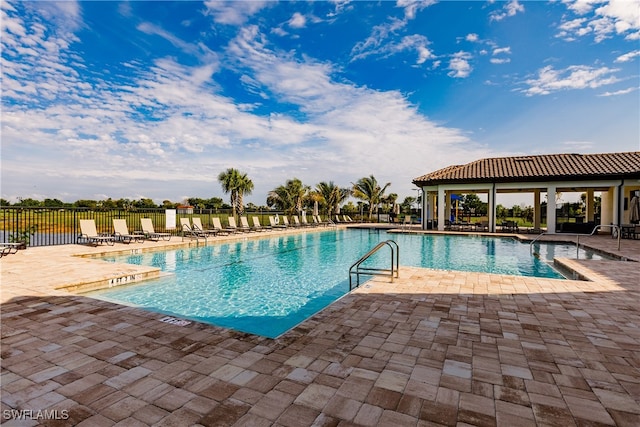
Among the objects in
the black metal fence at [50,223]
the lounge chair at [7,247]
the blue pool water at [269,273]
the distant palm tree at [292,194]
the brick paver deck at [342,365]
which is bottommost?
the blue pool water at [269,273]

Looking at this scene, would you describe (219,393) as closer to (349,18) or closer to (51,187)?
(349,18)

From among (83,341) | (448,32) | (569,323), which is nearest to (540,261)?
(569,323)

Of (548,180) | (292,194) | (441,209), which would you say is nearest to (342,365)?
(441,209)

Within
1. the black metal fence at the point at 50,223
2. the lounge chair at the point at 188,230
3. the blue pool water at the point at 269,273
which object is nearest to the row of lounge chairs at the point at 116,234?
the black metal fence at the point at 50,223

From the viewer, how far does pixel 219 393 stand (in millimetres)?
2160

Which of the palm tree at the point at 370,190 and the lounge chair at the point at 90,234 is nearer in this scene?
the lounge chair at the point at 90,234

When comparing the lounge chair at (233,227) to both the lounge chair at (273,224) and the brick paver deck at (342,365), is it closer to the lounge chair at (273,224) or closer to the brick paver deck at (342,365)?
the lounge chair at (273,224)

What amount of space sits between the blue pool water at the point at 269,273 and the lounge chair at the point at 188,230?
5.11ft

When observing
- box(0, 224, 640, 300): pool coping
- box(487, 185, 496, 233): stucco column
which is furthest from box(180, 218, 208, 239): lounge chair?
box(487, 185, 496, 233): stucco column

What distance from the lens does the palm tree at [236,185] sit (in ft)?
81.5

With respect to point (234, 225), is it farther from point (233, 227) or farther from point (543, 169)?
point (543, 169)

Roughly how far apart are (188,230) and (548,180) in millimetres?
18366

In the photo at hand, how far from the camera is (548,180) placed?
1688 cm

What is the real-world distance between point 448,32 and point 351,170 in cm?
1865
